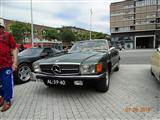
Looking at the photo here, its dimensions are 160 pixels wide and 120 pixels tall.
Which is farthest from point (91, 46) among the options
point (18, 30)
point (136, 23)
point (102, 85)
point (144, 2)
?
point (144, 2)

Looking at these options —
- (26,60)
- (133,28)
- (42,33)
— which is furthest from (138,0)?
(26,60)

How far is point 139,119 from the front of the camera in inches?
133

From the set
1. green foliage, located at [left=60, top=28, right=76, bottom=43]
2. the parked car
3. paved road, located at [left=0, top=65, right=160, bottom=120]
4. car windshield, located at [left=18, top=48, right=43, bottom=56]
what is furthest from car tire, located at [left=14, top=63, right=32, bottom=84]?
green foliage, located at [left=60, top=28, right=76, bottom=43]

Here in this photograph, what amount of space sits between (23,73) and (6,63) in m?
2.72

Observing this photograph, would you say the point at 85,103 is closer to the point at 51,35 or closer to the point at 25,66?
the point at 25,66

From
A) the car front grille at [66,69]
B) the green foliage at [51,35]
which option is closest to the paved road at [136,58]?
the car front grille at [66,69]

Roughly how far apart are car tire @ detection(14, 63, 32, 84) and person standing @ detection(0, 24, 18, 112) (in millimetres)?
2268

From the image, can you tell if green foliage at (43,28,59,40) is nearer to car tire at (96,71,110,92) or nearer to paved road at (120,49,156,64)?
paved road at (120,49,156,64)

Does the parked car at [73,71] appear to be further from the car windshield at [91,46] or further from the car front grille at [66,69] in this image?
the car windshield at [91,46]

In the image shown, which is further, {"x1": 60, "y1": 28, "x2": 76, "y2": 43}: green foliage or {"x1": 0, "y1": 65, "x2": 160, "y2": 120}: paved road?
{"x1": 60, "y1": 28, "x2": 76, "y2": 43}: green foliage

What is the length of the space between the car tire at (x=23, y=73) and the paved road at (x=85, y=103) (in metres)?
0.49

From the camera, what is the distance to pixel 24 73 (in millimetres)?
6613

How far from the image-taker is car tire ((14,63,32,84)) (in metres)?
6.32

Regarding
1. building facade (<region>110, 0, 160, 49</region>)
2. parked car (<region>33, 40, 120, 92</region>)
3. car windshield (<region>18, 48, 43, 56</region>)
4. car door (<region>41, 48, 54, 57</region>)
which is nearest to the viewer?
parked car (<region>33, 40, 120, 92</region>)
